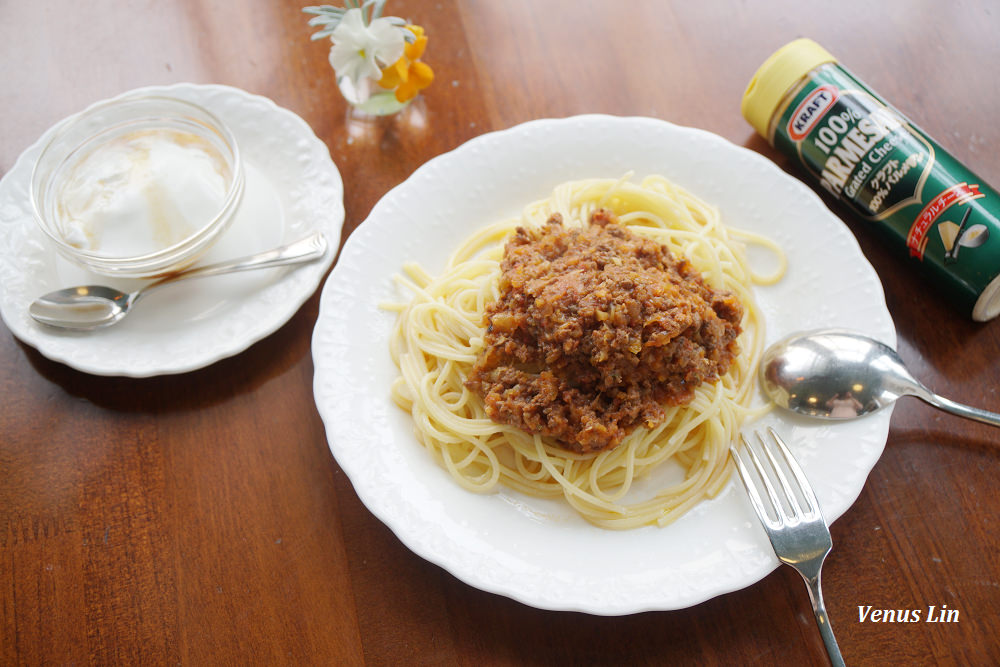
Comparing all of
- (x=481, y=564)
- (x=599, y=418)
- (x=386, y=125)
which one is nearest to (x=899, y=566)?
(x=599, y=418)

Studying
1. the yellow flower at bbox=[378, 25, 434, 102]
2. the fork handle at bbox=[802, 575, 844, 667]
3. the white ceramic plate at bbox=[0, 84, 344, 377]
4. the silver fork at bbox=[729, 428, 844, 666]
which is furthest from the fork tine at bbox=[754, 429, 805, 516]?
the yellow flower at bbox=[378, 25, 434, 102]

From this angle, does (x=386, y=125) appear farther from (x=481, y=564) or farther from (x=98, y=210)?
(x=481, y=564)

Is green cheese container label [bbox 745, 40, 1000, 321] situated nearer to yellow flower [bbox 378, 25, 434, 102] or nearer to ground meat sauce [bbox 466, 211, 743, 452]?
ground meat sauce [bbox 466, 211, 743, 452]

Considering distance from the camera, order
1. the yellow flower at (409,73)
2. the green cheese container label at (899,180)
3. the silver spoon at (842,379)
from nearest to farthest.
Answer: the silver spoon at (842,379), the green cheese container label at (899,180), the yellow flower at (409,73)

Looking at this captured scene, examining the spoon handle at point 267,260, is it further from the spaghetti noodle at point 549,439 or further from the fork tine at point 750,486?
the fork tine at point 750,486

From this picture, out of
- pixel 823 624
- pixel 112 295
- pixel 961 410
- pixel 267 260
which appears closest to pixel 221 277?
pixel 267 260

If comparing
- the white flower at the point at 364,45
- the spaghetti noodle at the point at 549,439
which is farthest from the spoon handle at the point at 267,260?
the white flower at the point at 364,45

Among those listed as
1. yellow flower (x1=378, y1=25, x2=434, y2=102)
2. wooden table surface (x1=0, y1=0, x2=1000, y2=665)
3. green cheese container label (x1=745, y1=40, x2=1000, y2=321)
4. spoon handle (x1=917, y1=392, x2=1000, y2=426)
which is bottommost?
wooden table surface (x1=0, y1=0, x2=1000, y2=665)
